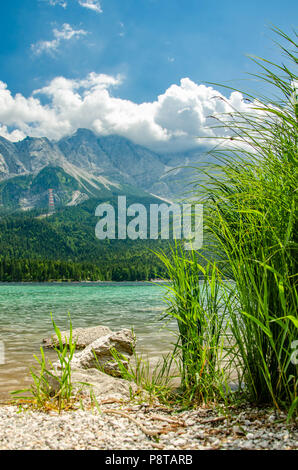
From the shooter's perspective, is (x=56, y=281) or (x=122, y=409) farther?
(x=56, y=281)

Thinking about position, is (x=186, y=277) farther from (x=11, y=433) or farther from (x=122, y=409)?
(x=11, y=433)

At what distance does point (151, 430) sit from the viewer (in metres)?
2.94

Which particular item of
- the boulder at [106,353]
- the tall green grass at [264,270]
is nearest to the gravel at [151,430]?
the tall green grass at [264,270]

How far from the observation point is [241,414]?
3049 millimetres

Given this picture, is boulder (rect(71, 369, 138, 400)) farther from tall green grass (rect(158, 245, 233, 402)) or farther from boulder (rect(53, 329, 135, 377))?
boulder (rect(53, 329, 135, 377))

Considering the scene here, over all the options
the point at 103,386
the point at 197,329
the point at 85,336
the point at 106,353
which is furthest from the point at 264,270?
the point at 85,336

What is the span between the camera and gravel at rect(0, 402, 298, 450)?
8.60 ft

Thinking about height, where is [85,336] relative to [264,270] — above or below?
below

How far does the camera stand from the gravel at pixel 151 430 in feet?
8.60

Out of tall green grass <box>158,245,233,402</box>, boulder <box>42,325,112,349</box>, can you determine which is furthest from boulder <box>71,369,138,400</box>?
boulder <box>42,325,112,349</box>

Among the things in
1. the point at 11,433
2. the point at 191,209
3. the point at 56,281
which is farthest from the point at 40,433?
the point at 56,281

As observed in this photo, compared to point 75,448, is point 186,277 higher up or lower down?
higher up

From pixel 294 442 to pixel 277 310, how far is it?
936 millimetres

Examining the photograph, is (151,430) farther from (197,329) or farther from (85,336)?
(85,336)
